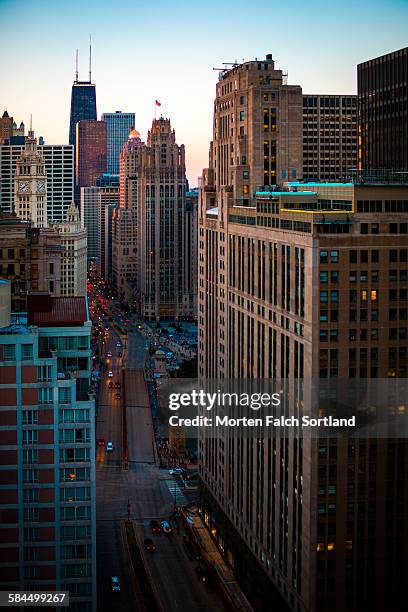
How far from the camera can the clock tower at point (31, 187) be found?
389ft

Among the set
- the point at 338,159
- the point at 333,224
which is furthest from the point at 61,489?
the point at 338,159

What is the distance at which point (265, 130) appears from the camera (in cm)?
5591

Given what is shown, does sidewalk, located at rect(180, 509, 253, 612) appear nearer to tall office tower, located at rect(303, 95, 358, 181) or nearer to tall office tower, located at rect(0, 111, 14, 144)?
tall office tower, located at rect(303, 95, 358, 181)

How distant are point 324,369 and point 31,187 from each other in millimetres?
86515

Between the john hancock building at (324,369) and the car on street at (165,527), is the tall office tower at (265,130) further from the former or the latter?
the car on street at (165,527)

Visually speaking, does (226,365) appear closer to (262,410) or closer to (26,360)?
(262,410)

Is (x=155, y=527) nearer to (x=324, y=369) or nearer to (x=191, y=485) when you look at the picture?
(x=191, y=485)

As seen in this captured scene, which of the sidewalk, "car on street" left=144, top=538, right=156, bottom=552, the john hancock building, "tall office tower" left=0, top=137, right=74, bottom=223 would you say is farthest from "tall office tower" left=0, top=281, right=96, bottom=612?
"tall office tower" left=0, top=137, right=74, bottom=223

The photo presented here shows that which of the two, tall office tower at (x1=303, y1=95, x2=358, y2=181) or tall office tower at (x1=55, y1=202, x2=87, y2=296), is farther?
tall office tower at (x1=55, y1=202, x2=87, y2=296)

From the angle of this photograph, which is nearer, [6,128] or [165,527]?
[165,527]

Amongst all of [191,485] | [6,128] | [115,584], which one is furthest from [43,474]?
[6,128]

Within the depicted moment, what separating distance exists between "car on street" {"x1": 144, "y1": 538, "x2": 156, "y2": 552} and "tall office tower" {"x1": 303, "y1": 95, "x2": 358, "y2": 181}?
84.7 feet

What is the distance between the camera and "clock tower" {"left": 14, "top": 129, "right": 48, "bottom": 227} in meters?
118

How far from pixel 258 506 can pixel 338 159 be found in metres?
28.7
